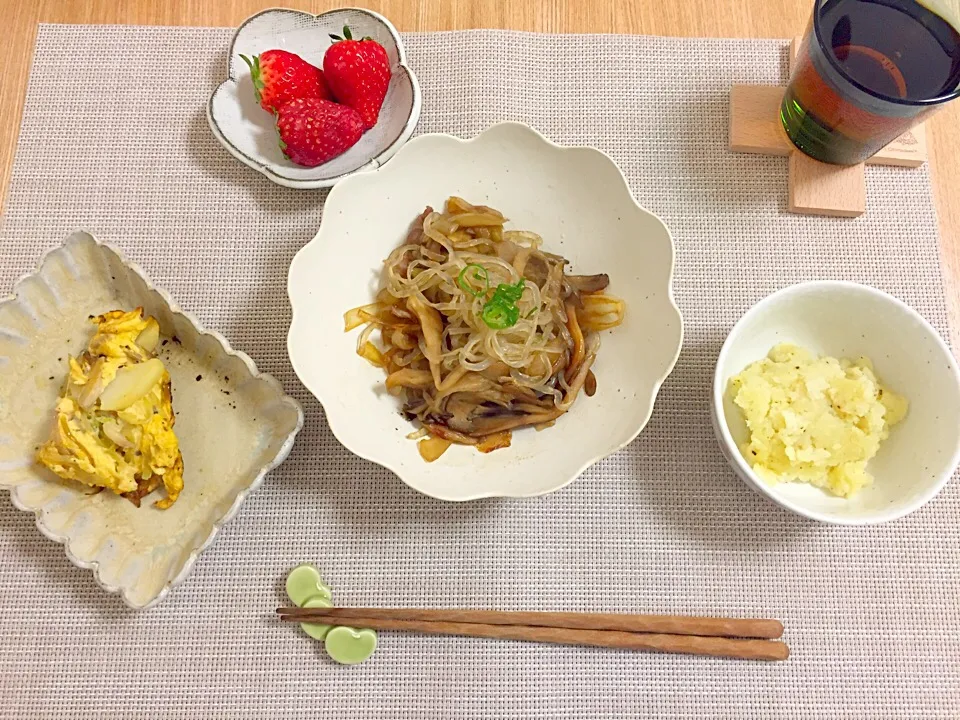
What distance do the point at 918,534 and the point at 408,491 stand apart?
1.10 meters

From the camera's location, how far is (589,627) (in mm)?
1403

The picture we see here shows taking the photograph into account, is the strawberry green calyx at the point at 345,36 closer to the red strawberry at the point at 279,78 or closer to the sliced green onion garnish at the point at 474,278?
the red strawberry at the point at 279,78

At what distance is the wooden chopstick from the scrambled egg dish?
0.40m

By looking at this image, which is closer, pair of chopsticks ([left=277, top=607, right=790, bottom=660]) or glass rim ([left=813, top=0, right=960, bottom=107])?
glass rim ([left=813, top=0, right=960, bottom=107])

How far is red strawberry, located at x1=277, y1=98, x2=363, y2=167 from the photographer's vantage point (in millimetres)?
1523

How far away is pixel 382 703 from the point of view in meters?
1.41

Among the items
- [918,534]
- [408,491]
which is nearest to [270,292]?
[408,491]

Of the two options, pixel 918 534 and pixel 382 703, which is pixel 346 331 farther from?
pixel 918 534

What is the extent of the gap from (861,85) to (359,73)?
105 cm

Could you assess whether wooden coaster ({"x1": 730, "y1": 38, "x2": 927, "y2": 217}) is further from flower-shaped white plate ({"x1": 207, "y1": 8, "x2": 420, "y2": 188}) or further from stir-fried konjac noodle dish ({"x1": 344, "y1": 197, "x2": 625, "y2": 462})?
flower-shaped white plate ({"x1": 207, "y1": 8, "x2": 420, "y2": 188})

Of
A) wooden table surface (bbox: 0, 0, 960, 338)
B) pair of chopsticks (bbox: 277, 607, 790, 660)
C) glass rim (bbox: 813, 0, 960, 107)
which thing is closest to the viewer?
glass rim (bbox: 813, 0, 960, 107)

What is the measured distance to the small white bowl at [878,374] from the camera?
4.22 feet

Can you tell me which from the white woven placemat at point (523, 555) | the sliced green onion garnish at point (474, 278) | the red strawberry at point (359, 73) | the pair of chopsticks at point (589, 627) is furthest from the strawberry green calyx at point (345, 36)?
the pair of chopsticks at point (589, 627)

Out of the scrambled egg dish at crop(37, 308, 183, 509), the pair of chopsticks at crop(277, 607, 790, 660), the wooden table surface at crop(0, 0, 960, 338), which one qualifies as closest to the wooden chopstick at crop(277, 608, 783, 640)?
the pair of chopsticks at crop(277, 607, 790, 660)
